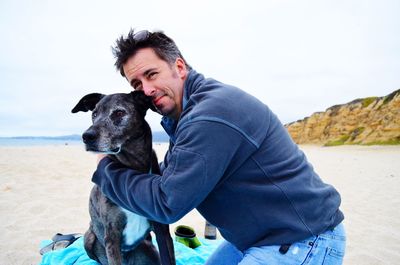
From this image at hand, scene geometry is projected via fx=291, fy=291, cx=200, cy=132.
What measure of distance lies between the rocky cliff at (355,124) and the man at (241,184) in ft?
79.5

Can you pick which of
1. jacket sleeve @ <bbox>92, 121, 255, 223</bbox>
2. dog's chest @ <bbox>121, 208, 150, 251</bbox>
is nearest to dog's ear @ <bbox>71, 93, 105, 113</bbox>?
dog's chest @ <bbox>121, 208, 150, 251</bbox>

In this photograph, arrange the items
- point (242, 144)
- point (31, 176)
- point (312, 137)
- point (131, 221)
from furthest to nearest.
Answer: point (312, 137), point (31, 176), point (131, 221), point (242, 144)

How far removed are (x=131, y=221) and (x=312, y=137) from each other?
36.1m

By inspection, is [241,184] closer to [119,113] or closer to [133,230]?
[133,230]

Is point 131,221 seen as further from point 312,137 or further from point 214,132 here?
point 312,137

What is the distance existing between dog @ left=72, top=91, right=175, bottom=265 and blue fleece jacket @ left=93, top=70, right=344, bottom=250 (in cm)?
55

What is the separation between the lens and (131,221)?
2.61 metres

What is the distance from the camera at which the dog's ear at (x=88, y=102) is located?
2.99m

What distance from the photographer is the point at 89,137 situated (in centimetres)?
243

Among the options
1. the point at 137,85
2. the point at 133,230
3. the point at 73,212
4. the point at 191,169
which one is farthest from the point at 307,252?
the point at 73,212

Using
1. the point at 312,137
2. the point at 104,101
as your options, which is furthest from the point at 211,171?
the point at 312,137

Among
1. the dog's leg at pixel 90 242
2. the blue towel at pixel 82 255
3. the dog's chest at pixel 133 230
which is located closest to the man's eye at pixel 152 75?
the dog's chest at pixel 133 230

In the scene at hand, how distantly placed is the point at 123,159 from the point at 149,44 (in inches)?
41.3

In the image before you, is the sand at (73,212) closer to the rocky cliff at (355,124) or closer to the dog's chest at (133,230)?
the dog's chest at (133,230)
